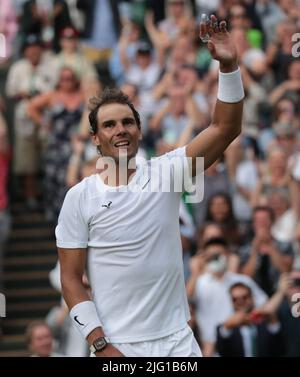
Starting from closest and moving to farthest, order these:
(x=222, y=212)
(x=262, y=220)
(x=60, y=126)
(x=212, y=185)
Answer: (x=262, y=220), (x=222, y=212), (x=212, y=185), (x=60, y=126)

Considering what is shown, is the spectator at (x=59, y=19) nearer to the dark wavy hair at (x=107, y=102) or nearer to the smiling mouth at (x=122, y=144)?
the dark wavy hair at (x=107, y=102)

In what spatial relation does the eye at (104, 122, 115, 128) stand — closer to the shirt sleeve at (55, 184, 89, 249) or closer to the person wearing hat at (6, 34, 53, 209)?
the shirt sleeve at (55, 184, 89, 249)

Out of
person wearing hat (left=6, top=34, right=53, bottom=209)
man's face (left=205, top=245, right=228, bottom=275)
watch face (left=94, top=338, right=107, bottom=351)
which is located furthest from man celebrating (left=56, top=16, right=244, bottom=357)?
person wearing hat (left=6, top=34, right=53, bottom=209)

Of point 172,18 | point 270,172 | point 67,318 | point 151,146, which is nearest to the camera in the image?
point 67,318

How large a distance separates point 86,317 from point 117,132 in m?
1.02

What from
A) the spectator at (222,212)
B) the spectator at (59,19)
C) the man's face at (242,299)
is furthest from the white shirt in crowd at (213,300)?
the spectator at (59,19)

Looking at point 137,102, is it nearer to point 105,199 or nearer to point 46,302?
point 46,302

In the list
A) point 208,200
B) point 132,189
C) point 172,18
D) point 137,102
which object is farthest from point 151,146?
point 132,189

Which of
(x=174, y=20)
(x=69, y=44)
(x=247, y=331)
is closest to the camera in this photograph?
(x=247, y=331)

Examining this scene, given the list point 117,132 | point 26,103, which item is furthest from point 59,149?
point 117,132

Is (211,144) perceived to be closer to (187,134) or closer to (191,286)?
(191,286)

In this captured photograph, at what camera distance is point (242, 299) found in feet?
37.3

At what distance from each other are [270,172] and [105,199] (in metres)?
6.51

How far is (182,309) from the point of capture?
688 cm
